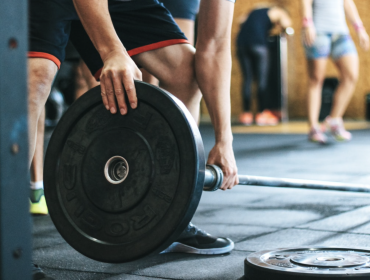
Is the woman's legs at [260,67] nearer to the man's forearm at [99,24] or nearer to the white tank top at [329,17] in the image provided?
the white tank top at [329,17]

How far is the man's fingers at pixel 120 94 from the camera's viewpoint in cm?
110

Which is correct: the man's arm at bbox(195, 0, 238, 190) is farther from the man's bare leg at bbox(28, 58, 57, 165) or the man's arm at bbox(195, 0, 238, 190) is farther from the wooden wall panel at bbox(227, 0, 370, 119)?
the wooden wall panel at bbox(227, 0, 370, 119)

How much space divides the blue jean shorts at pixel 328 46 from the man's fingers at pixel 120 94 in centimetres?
332

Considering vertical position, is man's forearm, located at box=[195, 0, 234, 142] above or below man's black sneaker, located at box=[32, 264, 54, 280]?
above

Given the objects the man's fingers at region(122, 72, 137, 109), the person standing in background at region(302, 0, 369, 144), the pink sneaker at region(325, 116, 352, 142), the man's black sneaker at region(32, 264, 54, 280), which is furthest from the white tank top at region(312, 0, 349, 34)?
the man's black sneaker at region(32, 264, 54, 280)

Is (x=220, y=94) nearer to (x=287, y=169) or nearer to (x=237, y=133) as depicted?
(x=287, y=169)

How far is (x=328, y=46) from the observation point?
166 inches

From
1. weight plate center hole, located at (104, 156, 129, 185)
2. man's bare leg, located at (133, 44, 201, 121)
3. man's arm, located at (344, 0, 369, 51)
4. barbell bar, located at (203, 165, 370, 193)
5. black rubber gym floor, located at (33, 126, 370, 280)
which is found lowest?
black rubber gym floor, located at (33, 126, 370, 280)

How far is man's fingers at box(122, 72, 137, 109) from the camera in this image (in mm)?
1105

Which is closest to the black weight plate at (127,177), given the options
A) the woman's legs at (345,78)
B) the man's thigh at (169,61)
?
the man's thigh at (169,61)

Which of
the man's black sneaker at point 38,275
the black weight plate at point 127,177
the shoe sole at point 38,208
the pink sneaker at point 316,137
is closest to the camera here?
the black weight plate at point 127,177

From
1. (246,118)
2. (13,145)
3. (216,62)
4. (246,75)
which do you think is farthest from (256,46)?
(13,145)

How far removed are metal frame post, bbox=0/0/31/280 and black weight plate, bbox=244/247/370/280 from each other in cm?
57

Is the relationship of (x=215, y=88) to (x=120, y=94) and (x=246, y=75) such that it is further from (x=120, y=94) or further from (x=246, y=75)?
(x=246, y=75)
